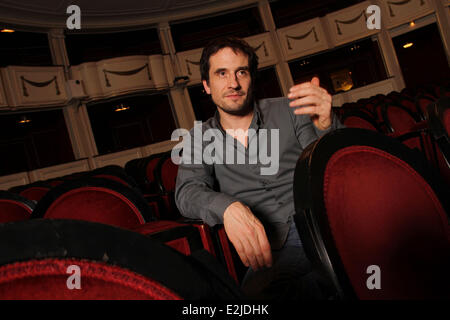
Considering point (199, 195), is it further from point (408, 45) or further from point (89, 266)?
point (408, 45)

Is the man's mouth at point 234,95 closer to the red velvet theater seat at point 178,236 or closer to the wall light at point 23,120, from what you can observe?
the red velvet theater seat at point 178,236

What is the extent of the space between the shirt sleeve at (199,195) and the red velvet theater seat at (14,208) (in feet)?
2.20

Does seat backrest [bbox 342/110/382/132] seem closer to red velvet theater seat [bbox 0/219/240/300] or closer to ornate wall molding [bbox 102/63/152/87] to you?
red velvet theater seat [bbox 0/219/240/300]

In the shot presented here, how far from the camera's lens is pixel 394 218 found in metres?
0.46

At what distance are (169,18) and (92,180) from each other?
252 inches

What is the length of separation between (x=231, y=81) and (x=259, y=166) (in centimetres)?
24

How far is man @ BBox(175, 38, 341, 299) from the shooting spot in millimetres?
626

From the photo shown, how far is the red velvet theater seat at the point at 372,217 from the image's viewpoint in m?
0.38

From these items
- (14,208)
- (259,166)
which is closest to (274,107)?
(259,166)

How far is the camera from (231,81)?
34.5 inches

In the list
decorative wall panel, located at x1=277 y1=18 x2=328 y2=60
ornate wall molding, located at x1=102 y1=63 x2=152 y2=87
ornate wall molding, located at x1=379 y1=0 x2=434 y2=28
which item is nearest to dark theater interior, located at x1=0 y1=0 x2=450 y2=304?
ornate wall molding, located at x1=102 y1=63 x2=152 y2=87

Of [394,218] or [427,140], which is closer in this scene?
[394,218]

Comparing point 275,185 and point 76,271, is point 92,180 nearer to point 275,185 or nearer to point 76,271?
point 275,185
